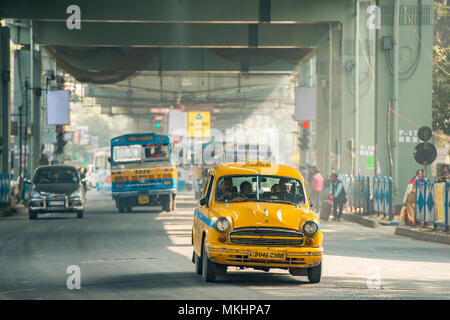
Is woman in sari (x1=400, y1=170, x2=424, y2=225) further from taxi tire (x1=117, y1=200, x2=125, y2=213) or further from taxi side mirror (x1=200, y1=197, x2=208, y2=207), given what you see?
taxi side mirror (x1=200, y1=197, x2=208, y2=207)

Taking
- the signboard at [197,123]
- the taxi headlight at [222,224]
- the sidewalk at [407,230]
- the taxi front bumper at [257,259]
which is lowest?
the sidewalk at [407,230]

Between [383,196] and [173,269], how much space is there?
18.1m

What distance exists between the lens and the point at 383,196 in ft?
105

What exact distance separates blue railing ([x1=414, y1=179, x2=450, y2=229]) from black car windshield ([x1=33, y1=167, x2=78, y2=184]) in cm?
1292

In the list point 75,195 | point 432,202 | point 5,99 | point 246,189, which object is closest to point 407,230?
point 432,202

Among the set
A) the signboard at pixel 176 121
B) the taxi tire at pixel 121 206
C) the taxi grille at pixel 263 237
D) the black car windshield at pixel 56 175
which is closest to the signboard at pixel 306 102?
the taxi tire at pixel 121 206

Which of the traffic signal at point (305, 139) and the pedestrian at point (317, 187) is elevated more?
the traffic signal at point (305, 139)

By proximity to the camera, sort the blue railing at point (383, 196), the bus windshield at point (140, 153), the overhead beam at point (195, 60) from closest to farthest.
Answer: the blue railing at point (383, 196), the bus windshield at point (140, 153), the overhead beam at point (195, 60)

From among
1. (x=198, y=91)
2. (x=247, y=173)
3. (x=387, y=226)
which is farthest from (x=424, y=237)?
(x=198, y=91)

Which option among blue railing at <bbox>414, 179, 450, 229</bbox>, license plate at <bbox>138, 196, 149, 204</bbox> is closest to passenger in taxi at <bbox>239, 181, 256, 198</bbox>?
blue railing at <bbox>414, 179, 450, 229</bbox>

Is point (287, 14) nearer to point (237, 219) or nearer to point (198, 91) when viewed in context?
point (237, 219)

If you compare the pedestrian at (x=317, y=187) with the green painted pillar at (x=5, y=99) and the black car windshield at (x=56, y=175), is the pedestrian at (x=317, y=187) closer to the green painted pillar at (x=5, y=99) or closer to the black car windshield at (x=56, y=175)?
the black car windshield at (x=56, y=175)

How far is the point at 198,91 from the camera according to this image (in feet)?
229

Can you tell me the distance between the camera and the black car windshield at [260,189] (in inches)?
540
